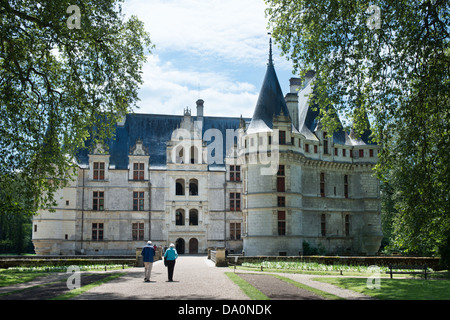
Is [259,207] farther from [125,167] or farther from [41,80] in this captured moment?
[41,80]

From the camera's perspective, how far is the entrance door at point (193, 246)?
42906mm

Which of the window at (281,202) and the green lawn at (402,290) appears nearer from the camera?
the green lawn at (402,290)

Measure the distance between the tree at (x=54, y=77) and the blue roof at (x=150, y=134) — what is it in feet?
73.2

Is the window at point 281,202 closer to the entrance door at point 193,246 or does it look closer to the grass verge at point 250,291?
the entrance door at point 193,246

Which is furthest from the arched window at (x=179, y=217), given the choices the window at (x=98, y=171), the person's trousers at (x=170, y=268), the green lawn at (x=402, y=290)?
the green lawn at (x=402, y=290)

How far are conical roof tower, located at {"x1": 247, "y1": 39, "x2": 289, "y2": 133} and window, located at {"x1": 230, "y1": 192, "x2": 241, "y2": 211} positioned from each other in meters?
10.0

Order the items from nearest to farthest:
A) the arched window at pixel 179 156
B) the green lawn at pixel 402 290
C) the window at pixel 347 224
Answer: the green lawn at pixel 402 290 < the window at pixel 347 224 < the arched window at pixel 179 156

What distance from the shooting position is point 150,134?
45.2 meters

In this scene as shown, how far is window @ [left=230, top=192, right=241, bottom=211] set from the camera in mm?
43281

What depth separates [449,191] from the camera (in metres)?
14.2

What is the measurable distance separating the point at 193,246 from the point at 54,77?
26280 mm

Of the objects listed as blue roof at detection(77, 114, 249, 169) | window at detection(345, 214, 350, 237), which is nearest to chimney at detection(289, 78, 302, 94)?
blue roof at detection(77, 114, 249, 169)
